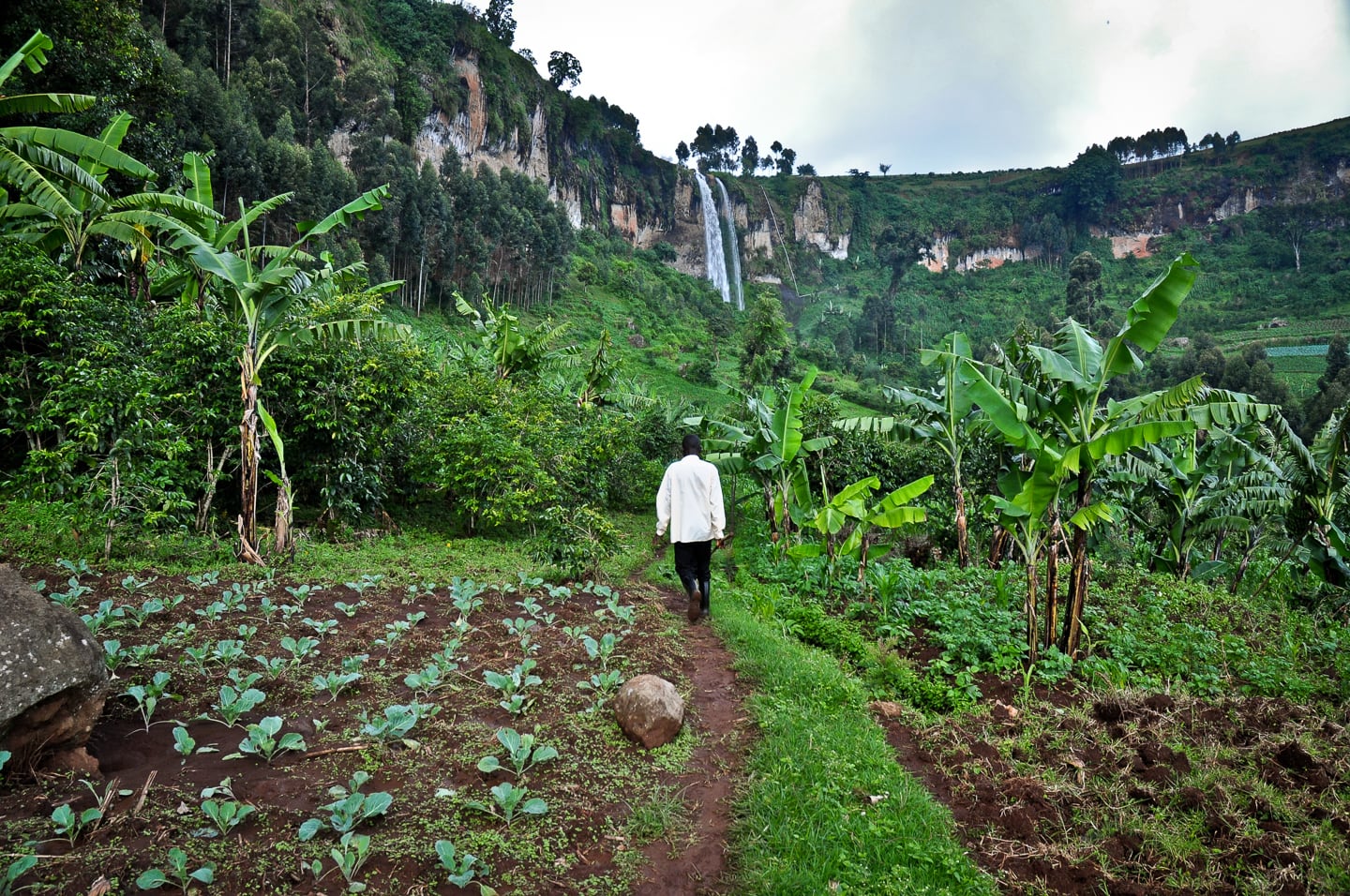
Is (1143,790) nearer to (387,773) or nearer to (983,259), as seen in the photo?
(387,773)

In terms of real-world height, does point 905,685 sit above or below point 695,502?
below

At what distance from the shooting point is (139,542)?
274 inches

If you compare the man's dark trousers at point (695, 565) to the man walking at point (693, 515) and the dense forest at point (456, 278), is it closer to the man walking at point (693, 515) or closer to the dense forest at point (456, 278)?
the man walking at point (693, 515)

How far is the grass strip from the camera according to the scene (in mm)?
2934

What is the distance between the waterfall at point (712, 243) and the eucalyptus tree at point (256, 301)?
3535 inches

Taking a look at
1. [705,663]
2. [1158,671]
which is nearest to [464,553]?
[705,663]

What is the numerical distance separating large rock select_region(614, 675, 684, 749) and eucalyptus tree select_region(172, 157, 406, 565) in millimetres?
5510

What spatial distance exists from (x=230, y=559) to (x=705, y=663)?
18.9 feet

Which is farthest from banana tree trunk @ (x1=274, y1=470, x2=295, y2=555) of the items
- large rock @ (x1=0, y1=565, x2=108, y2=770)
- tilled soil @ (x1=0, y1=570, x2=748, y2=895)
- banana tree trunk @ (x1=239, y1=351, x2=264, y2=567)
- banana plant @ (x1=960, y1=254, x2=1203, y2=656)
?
banana plant @ (x1=960, y1=254, x2=1203, y2=656)

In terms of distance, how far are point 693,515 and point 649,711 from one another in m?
2.70

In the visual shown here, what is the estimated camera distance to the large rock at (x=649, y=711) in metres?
3.90

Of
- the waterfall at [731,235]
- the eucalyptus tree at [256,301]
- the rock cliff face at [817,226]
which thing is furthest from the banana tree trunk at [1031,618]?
the rock cliff face at [817,226]

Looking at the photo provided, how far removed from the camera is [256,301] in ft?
25.0

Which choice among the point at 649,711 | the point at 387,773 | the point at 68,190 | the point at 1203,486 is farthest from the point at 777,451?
the point at 68,190
